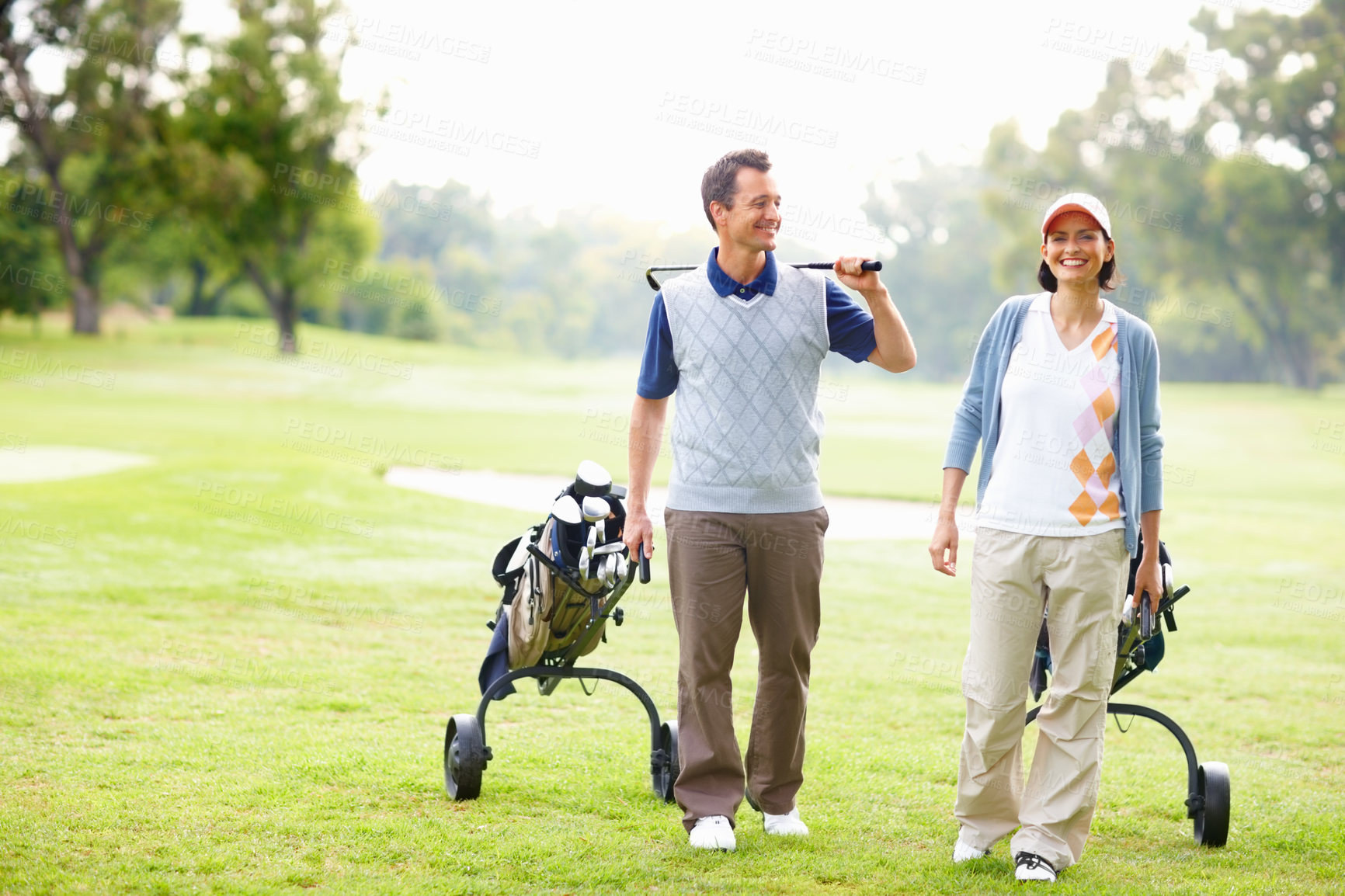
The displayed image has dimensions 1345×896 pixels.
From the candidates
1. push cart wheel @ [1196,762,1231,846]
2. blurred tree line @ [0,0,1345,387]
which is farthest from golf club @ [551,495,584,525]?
blurred tree line @ [0,0,1345,387]

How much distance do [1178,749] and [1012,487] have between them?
2.52 m

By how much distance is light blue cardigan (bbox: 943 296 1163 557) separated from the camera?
342 centimetres

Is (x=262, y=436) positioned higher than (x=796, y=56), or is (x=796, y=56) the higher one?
(x=796, y=56)

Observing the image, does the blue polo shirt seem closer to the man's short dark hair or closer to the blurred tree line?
the man's short dark hair

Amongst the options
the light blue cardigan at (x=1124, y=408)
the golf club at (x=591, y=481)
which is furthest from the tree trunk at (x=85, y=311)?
the light blue cardigan at (x=1124, y=408)

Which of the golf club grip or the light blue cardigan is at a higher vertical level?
the golf club grip

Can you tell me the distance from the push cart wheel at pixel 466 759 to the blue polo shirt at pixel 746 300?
1.27m

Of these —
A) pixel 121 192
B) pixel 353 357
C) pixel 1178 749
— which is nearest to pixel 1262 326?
pixel 353 357

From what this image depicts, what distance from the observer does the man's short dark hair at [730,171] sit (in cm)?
360

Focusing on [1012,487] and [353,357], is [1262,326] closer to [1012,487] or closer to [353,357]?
[353,357]

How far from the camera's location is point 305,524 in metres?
10.9

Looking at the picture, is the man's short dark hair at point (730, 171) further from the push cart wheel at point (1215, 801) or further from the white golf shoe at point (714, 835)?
the push cart wheel at point (1215, 801)

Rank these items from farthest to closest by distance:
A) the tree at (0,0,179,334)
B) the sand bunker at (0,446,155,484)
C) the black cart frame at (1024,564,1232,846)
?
the tree at (0,0,179,334), the sand bunker at (0,446,155,484), the black cart frame at (1024,564,1232,846)

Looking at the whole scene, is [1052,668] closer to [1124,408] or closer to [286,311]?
[1124,408]
